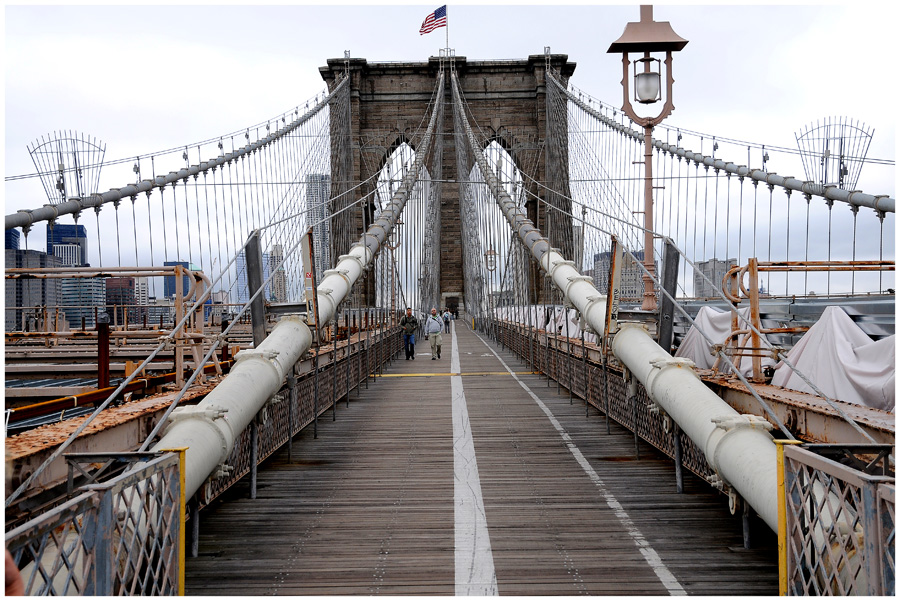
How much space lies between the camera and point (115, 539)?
8.33 ft

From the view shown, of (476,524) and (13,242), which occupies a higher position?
(13,242)

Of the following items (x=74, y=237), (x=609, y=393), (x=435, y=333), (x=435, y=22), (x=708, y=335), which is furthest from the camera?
(x=435, y=22)

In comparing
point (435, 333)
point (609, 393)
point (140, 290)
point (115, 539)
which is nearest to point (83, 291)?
point (140, 290)

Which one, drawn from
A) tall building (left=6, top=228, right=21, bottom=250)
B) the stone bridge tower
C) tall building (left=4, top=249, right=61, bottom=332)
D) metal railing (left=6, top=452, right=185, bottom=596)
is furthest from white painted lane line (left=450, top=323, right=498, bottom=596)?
the stone bridge tower

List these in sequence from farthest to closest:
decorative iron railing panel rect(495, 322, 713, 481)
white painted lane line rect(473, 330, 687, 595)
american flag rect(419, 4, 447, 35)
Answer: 1. american flag rect(419, 4, 447, 35)
2. decorative iron railing panel rect(495, 322, 713, 481)
3. white painted lane line rect(473, 330, 687, 595)

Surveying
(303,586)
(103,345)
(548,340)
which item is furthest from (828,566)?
(548,340)

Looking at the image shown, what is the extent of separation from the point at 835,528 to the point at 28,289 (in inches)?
467

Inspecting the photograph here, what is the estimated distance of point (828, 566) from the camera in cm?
281

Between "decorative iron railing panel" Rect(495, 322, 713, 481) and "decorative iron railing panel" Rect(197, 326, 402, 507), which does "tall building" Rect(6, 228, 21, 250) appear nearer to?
"decorative iron railing panel" Rect(197, 326, 402, 507)

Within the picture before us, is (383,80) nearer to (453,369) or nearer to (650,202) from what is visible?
(453,369)

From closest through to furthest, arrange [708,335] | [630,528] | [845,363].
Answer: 1. [630,528]
2. [845,363]
3. [708,335]

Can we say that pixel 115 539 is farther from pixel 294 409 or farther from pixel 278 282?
pixel 278 282

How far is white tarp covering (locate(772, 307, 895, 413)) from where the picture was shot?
507 centimetres

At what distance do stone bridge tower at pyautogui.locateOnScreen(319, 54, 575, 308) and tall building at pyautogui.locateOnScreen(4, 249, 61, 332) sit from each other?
2426 centimetres
